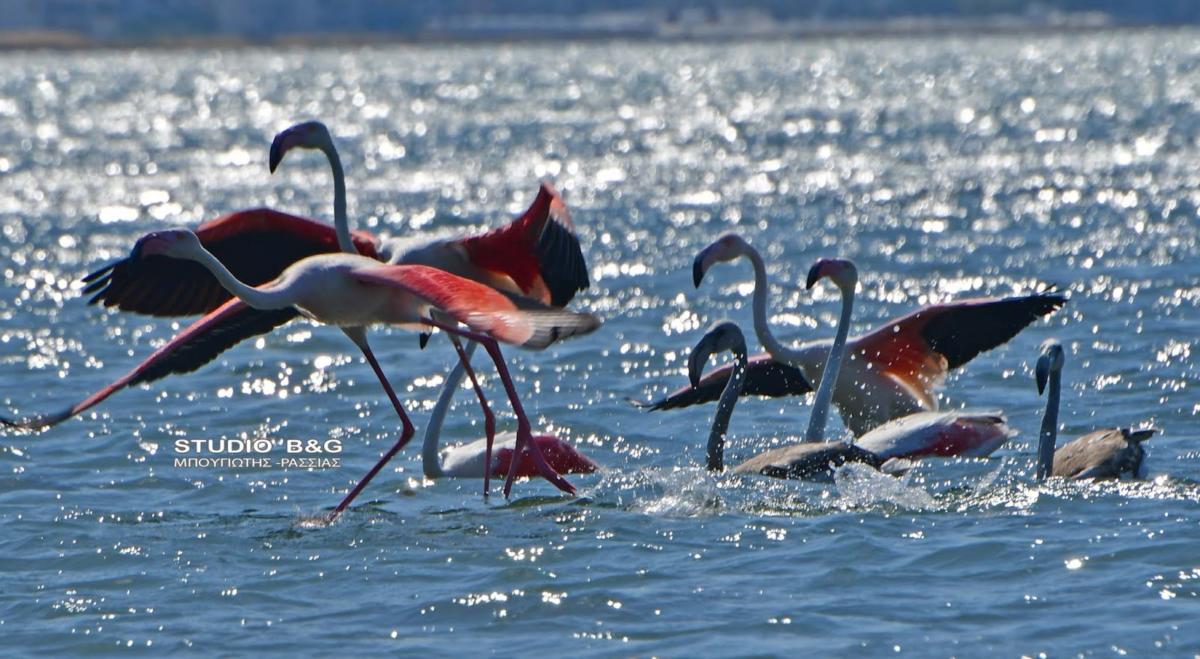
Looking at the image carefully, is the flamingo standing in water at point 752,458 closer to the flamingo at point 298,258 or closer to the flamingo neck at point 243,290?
the flamingo at point 298,258

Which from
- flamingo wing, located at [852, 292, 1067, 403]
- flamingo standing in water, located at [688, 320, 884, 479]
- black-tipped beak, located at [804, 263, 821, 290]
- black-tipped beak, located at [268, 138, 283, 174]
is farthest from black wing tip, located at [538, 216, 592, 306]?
flamingo wing, located at [852, 292, 1067, 403]

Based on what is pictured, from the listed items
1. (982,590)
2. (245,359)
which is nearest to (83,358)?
(245,359)

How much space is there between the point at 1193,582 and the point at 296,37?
130221mm

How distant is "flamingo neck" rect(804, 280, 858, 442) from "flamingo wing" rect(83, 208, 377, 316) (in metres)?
2.30

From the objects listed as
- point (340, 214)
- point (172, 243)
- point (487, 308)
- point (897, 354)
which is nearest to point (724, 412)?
point (897, 354)

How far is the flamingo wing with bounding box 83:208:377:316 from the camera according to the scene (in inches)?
410

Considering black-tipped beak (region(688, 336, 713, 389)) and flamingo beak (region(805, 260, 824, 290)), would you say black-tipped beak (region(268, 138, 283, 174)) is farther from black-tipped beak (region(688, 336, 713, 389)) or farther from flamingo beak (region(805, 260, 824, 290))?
flamingo beak (region(805, 260, 824, 290))

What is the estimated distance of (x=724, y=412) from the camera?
10.2 m

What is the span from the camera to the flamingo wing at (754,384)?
36.3 ft

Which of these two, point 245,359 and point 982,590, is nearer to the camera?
point 982,590

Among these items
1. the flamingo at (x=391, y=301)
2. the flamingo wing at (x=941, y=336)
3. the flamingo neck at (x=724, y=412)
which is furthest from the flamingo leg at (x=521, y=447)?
the flamingo wing at (x=941, y=336)

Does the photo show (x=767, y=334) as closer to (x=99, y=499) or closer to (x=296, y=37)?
(x=99, y=499)

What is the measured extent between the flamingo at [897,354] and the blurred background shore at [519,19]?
119 meters

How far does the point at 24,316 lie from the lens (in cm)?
1616
